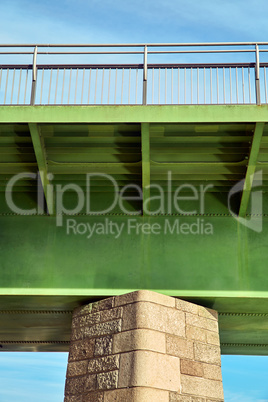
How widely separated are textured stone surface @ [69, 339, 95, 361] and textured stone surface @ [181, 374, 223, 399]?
1.91m

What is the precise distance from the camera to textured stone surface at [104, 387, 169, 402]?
30.5 feet

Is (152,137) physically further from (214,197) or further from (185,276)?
(185,276)

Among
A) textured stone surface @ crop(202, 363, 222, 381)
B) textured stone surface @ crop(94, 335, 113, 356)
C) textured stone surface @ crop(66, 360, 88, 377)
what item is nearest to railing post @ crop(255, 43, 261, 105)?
textured stone surface @ crop(202, 363, 222, 381)

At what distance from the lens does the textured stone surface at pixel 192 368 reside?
33.6 feet

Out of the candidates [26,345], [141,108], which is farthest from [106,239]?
[26,345]

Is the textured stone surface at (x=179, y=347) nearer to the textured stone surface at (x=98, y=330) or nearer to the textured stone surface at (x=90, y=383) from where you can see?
the textured stone surface at (x=98, y=330)

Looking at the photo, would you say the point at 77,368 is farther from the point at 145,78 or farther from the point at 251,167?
the point at 145,78

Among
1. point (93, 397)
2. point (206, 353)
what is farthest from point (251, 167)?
point (93, 397)

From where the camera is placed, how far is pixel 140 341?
9.82 m

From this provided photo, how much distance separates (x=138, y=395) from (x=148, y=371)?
46 centimetres

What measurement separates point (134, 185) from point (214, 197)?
1790mm

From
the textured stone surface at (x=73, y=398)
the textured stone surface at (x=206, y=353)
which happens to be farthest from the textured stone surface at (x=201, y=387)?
the textured stone surface at (x=73, y=398)

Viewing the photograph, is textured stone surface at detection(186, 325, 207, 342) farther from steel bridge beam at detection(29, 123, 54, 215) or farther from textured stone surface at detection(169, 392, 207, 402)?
Result: steel bridge beam at detection(29, 123, 54, 215)

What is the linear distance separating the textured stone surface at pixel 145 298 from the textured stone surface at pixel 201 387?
1.42m
